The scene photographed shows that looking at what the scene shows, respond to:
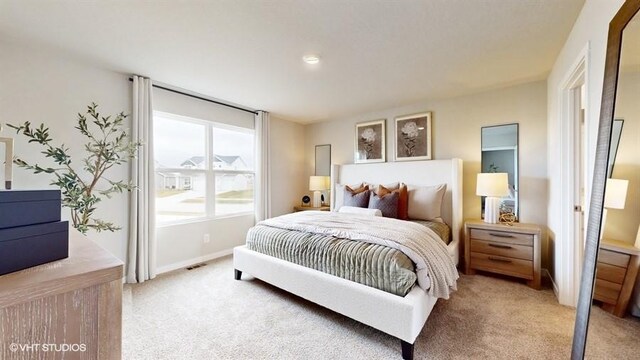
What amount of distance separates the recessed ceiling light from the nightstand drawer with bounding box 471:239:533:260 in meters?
2.66

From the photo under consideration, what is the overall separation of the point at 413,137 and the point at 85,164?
402 cm

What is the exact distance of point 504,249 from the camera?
2.79m

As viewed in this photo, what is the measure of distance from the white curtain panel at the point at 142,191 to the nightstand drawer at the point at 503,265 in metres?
3.78

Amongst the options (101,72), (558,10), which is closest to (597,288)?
(558,10)

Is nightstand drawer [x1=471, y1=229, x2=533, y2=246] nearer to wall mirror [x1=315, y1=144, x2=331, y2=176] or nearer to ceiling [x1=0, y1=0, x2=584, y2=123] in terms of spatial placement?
ceiling [x1=0, y1=0, x2=584, y2=123]

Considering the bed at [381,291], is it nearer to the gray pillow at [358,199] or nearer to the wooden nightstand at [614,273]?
the gray pillow at [358,199]

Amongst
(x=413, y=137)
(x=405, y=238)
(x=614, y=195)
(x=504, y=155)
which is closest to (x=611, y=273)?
(x=614, y=195)

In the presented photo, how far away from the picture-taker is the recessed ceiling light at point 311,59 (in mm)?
2389

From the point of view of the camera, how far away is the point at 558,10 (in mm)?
1773

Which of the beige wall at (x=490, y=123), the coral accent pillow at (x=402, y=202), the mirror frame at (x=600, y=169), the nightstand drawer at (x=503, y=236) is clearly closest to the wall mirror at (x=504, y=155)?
the beige wall at (x=490, y=123)

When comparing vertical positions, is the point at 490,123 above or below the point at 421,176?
above

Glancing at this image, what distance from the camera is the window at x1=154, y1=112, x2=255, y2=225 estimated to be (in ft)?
10.6

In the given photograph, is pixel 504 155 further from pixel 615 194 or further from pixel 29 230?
pixel 29 230

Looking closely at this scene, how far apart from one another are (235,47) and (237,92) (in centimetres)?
117
